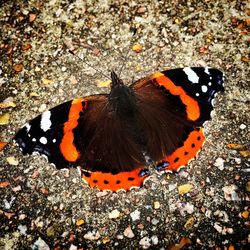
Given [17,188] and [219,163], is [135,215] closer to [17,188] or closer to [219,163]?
[219,163]

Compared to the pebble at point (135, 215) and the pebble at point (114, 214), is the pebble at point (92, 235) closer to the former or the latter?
the pebble at point (114, 214)

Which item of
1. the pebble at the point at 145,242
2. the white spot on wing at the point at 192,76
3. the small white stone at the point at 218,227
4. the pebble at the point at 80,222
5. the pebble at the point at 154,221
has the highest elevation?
the white spot on wing at the point at 192,76

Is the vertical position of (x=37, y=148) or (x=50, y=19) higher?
(x=50, y=19)

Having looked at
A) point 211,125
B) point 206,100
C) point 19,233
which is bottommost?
point 19,233

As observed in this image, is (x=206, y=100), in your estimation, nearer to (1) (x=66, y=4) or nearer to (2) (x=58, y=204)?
(2) (x=58, y=204)

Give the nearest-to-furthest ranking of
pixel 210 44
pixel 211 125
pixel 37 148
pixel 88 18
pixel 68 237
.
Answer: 1. pixel 37 148
2. pixel 68 237
3. pixel 211 125
4. pixel 210 44
5. pixel 88 18

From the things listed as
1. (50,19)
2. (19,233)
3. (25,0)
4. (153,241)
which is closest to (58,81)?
(50,19)

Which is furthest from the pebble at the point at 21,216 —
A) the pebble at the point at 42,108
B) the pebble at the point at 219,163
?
the pebble at the point at 219,163
